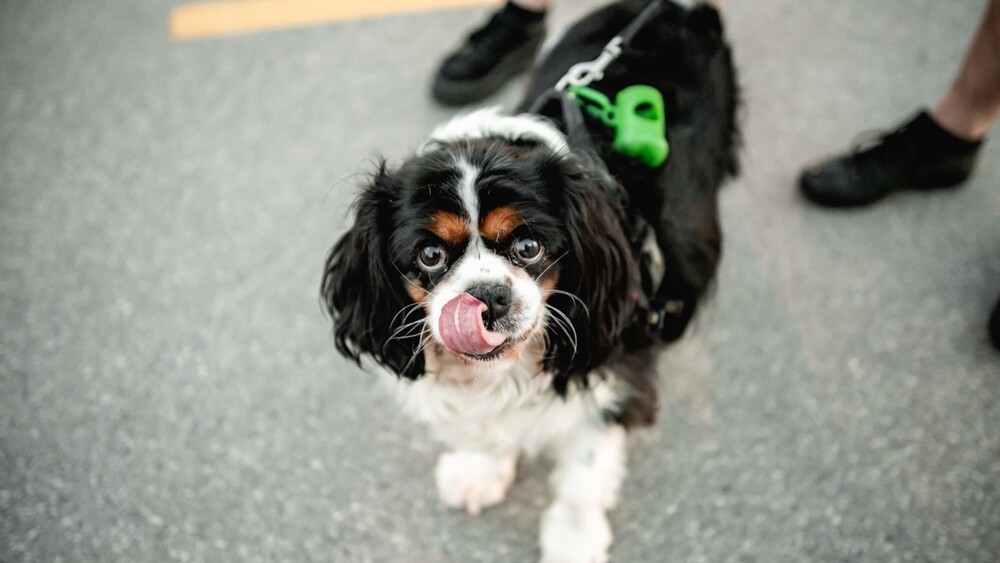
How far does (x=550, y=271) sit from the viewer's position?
134cm

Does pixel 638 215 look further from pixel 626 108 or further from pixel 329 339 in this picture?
pixel 329 339

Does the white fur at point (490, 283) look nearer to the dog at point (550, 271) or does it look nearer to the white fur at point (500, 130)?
the dog at point (550, 271)

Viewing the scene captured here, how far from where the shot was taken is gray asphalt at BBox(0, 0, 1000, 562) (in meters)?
1.72

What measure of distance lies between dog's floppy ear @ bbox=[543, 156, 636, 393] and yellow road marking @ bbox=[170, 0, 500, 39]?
2.06m

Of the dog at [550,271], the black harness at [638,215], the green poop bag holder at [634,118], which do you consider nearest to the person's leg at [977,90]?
the dog at [550,271]

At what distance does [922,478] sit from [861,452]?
0.15m

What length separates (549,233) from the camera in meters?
1.28

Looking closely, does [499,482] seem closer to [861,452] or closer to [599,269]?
[599,269]

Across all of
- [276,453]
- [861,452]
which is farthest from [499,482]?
[861,452]

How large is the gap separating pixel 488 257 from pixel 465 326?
16 centimetres

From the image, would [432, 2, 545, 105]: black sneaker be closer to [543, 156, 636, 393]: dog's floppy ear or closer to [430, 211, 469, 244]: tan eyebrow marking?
[543, 156, 636, 393]: dog's floppy ear

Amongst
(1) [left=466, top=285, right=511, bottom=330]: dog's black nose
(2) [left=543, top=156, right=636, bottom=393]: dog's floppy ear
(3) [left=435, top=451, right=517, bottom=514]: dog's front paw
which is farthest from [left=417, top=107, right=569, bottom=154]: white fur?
(3) [left=435, top=451, right=517, bottom=514]: dog's front paw

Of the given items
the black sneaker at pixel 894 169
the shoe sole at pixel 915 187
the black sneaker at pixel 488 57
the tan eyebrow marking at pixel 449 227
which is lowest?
the shoe sole at pixel 915 187

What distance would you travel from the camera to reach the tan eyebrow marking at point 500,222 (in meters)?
1.23
